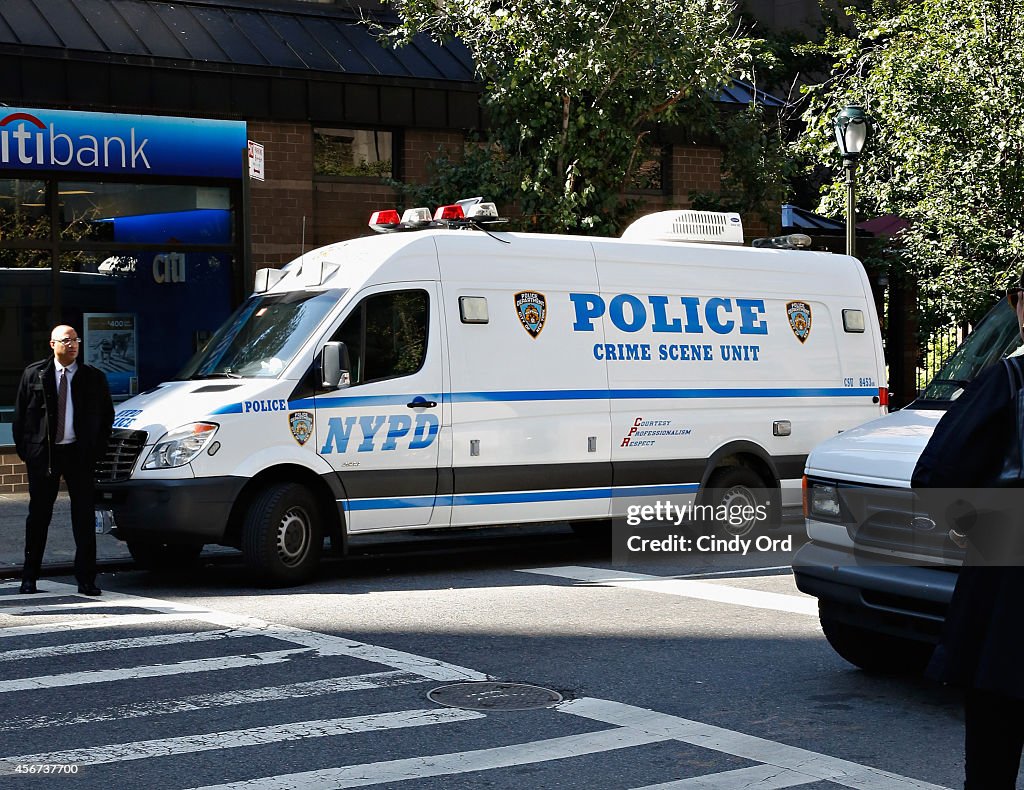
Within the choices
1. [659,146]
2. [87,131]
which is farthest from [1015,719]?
[659,146]

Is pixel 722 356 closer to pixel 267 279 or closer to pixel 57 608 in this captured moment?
pixel 267 279

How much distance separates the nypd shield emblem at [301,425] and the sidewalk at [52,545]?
2525mm

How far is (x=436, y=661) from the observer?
776 cm

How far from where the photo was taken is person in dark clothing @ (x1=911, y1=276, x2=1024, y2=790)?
154 inches

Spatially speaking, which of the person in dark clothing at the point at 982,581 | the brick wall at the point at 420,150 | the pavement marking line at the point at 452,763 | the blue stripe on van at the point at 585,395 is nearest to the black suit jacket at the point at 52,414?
the blue stripe on van at the point at 585,395

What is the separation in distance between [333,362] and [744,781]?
579cm

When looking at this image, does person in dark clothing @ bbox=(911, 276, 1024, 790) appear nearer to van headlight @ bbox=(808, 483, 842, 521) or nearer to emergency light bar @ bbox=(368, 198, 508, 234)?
van headlight @ bbox=(808, 483, 842, 521)

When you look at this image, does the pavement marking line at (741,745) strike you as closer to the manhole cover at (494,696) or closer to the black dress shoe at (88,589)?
the manhole cover at (494,696)

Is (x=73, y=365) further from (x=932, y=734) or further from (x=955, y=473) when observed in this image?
(x=955, y=473)

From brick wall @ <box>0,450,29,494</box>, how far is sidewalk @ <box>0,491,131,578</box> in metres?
0.54

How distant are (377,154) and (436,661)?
12496mm

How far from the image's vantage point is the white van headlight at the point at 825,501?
7.11 meters

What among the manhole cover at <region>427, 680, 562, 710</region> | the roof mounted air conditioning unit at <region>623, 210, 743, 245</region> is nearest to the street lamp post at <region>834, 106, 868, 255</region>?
the roof mounted air conditioning unit at <region>623, 210, 743, 245</region>

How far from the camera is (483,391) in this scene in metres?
11.5
